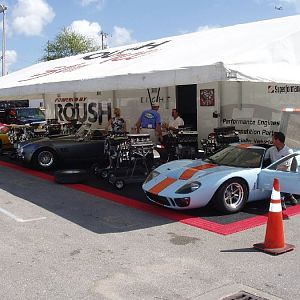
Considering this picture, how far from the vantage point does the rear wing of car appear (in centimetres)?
809

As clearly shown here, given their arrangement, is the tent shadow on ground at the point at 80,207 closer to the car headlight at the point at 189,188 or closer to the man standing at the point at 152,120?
the car headlight at the point at 189,188

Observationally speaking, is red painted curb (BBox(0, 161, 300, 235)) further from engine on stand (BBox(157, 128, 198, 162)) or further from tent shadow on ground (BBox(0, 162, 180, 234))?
engine on stand (BBox(157, 128, 198, 162))

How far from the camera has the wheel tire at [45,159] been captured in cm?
1239

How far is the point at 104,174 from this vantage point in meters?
10.6

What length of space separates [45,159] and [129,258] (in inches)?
305

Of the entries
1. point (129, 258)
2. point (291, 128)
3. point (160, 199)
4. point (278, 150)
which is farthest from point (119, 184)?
point (129, 258)

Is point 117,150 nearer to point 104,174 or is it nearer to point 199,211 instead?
point 104,174

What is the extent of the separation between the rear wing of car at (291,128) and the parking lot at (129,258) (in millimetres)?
1321

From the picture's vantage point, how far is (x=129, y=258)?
524cm

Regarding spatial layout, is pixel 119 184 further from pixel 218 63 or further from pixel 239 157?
pixel 218 63

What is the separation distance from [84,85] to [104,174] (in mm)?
2219

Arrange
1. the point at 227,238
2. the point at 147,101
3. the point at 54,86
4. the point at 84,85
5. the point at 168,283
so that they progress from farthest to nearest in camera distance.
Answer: the point at 147,101, the point at 54,86, the point at 84,85, the point at 227,238, the point at 168,283

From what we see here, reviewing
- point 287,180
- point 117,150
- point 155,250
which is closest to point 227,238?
point 155,250

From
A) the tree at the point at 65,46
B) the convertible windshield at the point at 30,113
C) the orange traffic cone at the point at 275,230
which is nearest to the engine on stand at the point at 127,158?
the orange traffic cone at the point at 275,230
